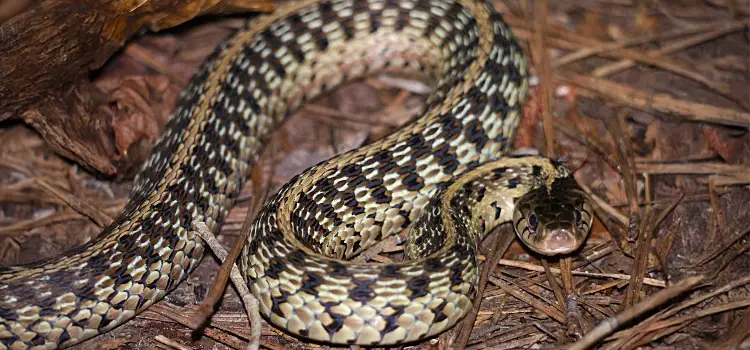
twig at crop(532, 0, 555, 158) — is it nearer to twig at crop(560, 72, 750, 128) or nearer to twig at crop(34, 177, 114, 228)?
twig at crop(560, 72, 750, 128)

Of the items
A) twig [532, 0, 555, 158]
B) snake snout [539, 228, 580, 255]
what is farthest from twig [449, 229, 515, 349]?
twig [532, 0, 555, 158]

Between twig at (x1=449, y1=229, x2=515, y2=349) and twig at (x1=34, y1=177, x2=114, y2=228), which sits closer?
twig at (x1=449, y1=229, x2=515, y2=349)

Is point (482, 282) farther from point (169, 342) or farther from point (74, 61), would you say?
point (74, 61)

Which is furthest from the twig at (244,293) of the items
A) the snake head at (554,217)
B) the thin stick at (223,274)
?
the snake head at (554,217)

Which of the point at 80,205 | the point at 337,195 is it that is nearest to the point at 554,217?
the point at 337,195

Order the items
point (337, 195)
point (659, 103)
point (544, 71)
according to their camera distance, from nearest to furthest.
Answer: point (337, 195)
point (659, 103)
point (544, 71)
